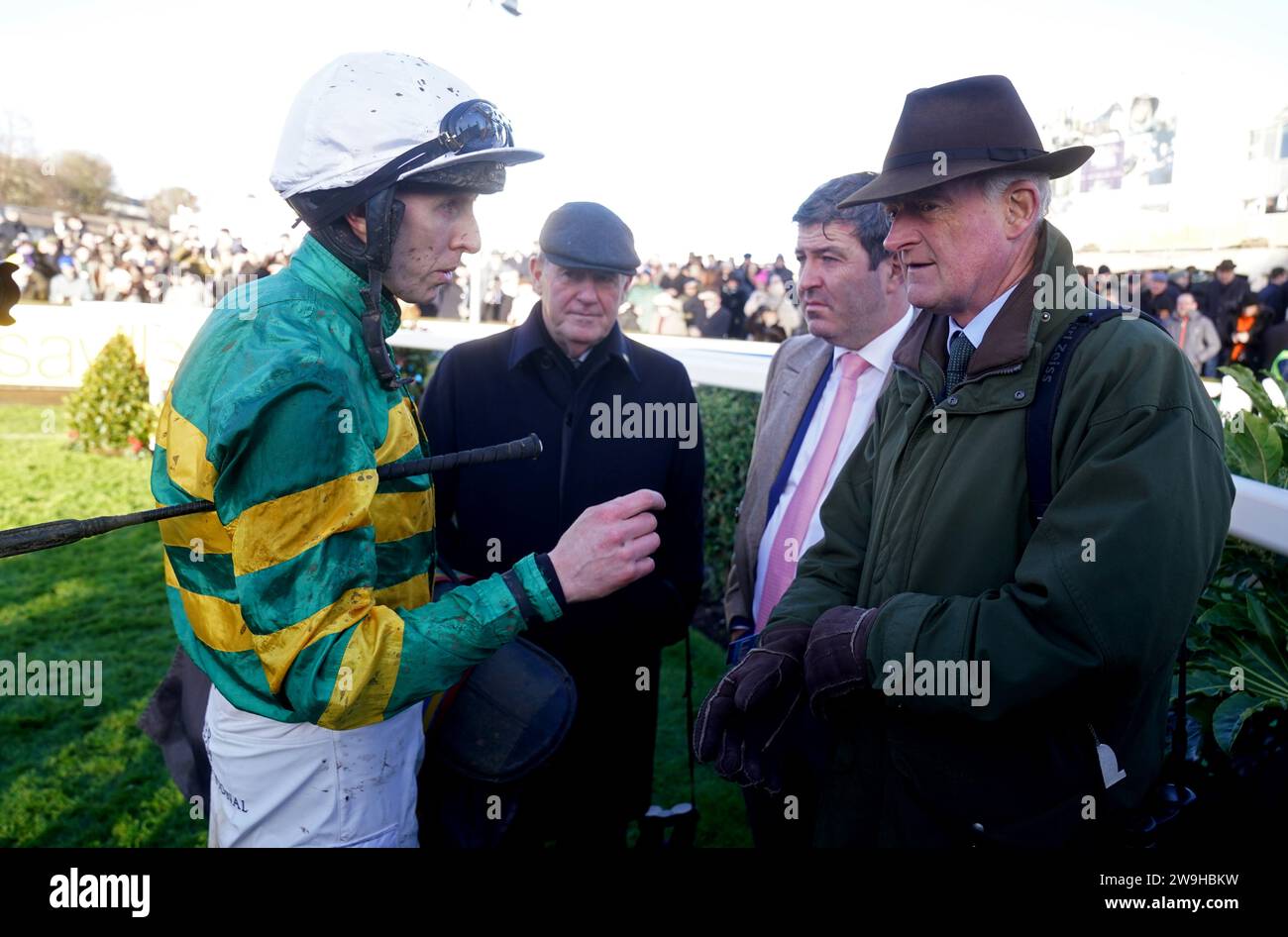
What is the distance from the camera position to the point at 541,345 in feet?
10.4

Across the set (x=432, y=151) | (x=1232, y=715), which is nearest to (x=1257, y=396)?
(x=1232, y=715)

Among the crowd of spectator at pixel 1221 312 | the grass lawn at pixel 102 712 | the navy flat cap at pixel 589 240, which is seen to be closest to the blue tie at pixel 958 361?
the navy flat cap at pixel 589 240

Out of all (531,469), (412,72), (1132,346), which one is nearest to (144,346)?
(531,469)

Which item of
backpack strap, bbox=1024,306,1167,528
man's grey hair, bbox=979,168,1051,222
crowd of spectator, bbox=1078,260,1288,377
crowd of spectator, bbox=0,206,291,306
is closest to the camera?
backpack strap, bbox=1024,306,1167,528

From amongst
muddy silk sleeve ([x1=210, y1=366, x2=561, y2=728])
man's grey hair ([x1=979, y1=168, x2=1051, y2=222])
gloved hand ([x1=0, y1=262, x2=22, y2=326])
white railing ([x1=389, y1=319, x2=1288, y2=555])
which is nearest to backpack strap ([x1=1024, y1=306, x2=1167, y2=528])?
man's grey hair ([x1=979, y1=168, x2=1051, y2=222])

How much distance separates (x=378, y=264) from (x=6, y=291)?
62 centimetres

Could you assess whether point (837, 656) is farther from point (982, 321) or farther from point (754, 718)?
point (982, 321)

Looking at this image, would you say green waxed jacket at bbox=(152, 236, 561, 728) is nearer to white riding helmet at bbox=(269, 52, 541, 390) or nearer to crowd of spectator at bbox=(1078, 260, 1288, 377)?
white riding helmet at bbox=(269, 52, 541, 390)

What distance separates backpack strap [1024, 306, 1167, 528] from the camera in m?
1.80

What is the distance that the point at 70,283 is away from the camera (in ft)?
66.2

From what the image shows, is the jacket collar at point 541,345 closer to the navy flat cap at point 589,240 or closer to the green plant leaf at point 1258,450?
the navy flat cap at point 589,240

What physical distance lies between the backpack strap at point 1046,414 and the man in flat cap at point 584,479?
1473 millimetres

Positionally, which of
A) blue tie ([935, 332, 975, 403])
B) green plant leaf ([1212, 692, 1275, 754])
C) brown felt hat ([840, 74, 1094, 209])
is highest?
brown felt hat ([840, 74, 1094, 209])

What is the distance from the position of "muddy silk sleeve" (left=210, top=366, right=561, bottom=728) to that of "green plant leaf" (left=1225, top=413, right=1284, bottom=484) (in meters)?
2.25
